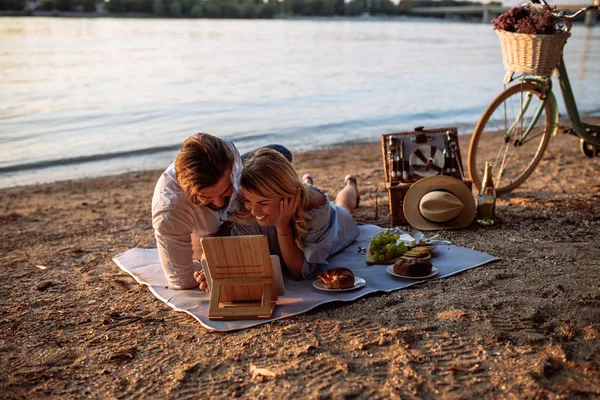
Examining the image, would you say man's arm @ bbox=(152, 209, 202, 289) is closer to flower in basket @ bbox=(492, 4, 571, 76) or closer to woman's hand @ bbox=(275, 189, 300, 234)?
woman's hand @ bbox=(275, 189, 300, 234)

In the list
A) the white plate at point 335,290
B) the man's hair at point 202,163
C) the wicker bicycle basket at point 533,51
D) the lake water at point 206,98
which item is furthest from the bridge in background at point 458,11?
the man's hair at point 202,163

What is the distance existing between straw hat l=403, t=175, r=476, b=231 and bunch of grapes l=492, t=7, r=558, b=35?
1.47 m

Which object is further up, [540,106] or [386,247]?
[540,106]

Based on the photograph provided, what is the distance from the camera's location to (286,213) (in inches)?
150

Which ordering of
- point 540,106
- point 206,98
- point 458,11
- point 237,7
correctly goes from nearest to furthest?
point 540,106 → point 206,98 → point 237,7 → point 458,11

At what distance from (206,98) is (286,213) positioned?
502 inches

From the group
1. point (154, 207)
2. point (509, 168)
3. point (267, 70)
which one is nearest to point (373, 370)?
point (154, 207)

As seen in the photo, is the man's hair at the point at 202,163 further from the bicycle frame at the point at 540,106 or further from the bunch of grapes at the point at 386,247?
the bicycle frame at the point at 540,106

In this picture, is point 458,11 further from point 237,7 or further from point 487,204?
point 487,204

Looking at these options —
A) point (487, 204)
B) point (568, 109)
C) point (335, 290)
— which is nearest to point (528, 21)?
point (568, 109)

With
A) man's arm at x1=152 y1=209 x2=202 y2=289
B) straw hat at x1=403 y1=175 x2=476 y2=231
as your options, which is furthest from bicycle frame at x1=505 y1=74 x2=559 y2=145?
man's arm at x1=152 y1=209 x2=202 y2=289

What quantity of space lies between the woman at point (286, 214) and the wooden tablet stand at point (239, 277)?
1.04ft

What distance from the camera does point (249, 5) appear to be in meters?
67.1

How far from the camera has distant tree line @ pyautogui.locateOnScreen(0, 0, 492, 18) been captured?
166 ft
